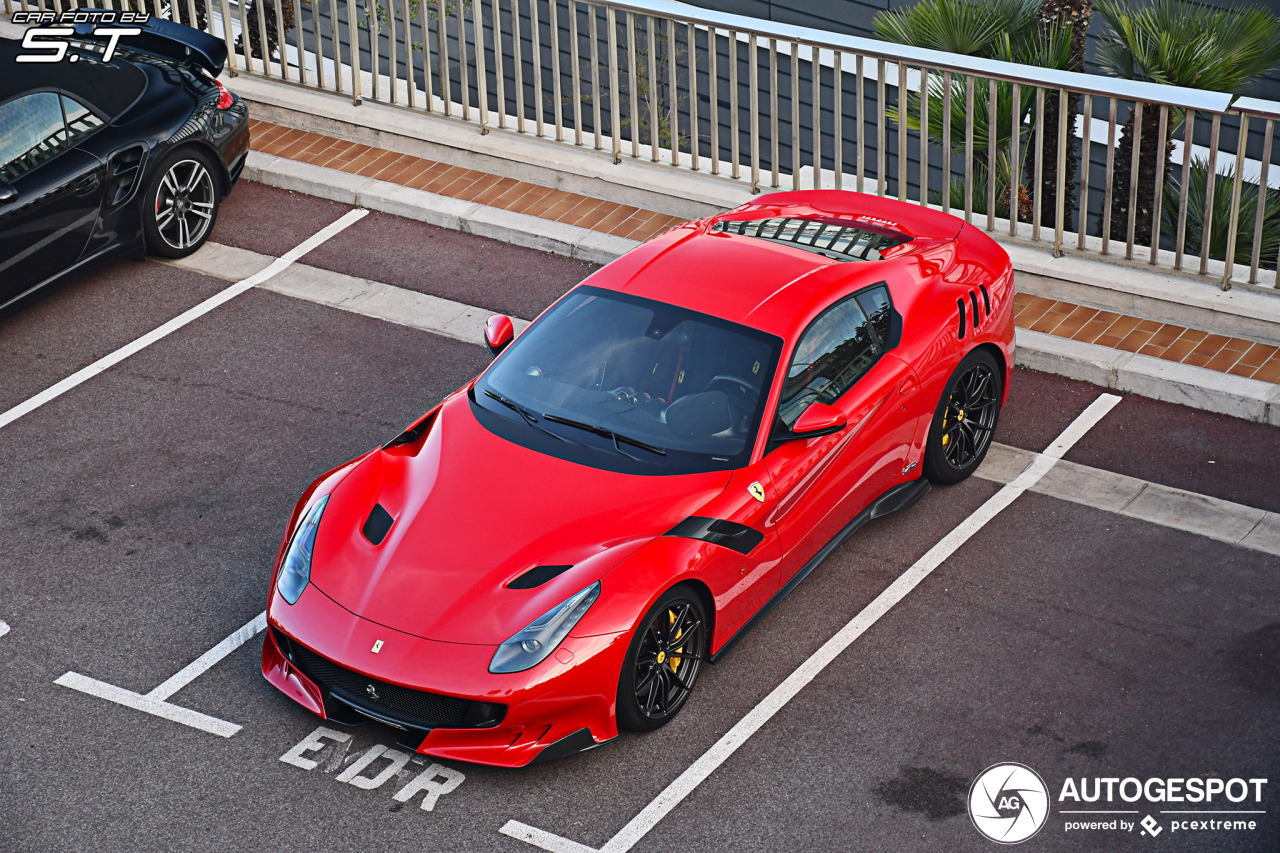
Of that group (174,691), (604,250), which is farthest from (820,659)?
(604,250)

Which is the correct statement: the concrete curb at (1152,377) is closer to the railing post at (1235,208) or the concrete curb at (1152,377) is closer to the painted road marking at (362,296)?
the railing post at (1235,208)

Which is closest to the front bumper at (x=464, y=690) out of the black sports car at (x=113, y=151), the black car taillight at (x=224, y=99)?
the black sports car at (x=113, y=151)

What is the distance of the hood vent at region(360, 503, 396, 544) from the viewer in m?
6.44

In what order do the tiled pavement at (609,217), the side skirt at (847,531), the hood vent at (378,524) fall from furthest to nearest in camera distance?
the tiled pavement at (609,217) → the side skirt at (847,531) → the hood vent at (378,524)

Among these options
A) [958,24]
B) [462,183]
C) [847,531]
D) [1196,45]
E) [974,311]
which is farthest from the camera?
[462,183]

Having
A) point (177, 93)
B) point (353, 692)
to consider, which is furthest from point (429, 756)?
point (177, 93)

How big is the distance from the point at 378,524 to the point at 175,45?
231 inches

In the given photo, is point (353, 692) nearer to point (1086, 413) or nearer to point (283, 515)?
point (283, 515)

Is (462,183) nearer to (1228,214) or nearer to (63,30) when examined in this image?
(63,30)

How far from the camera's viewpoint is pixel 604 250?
1049 cm

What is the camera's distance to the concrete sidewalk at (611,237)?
8.84 metres

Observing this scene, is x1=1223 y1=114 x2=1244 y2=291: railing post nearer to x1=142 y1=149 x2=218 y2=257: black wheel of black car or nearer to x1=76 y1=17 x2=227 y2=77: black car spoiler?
x1=142 y1=149 x2=218 y2=257: black wheel of black car

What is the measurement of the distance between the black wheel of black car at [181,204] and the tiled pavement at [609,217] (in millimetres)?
1271

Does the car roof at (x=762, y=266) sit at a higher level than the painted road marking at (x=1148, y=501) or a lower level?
higher
